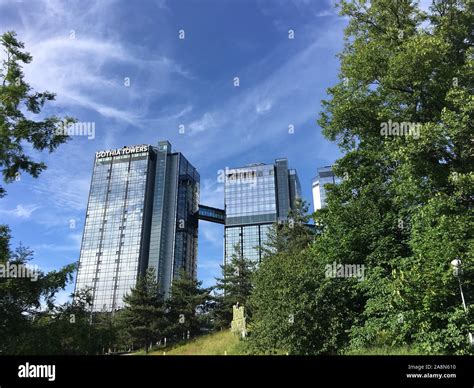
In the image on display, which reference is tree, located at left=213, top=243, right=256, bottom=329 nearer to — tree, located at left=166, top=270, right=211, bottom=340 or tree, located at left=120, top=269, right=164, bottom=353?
tree, located at left=166, top=270, right=211, bottom=340

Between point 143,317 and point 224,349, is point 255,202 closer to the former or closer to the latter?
point 143,317

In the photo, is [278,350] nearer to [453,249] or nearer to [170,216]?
[453,249]

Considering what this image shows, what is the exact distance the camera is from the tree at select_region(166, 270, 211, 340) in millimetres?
48312

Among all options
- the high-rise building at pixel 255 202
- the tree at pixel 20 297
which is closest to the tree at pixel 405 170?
the tree at pixel 20 297

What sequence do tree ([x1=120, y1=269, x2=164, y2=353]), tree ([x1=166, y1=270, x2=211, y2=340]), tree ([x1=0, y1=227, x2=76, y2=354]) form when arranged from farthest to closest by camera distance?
tree ([x1=166, y1=270, x2=211, y2=340]), tree ([x1=120, y1=269, x2=164, y2=353]), tree ([x1=0, y1=227, x2=76, y2=354])

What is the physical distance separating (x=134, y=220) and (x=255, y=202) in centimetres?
4646

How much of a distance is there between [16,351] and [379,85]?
21.8 meters

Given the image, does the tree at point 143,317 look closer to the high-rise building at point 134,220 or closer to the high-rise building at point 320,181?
the high-rise building at point 134,220

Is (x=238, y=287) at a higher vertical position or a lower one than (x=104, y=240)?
lower

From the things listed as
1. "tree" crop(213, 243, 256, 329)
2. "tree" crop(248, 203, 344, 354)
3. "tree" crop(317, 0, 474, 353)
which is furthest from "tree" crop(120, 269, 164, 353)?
"tree" crop(317, 0, 474, 353)

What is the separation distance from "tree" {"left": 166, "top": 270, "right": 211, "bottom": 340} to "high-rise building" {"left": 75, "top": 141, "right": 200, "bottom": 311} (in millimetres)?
77219

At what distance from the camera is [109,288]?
121812 millimetres

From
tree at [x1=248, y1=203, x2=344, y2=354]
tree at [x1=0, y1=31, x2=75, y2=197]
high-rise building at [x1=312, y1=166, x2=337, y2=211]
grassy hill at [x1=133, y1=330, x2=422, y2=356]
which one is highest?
high-rise building at [x1=312, y1=166, x2=337, y2=211]
